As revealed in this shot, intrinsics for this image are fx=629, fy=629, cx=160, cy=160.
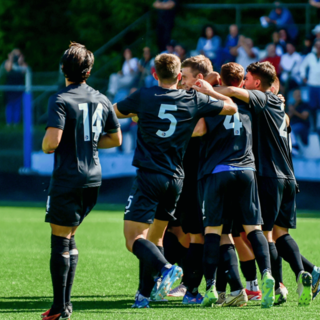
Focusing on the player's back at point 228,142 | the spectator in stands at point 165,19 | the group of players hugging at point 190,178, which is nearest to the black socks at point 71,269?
the group of players hugging at point 190,178

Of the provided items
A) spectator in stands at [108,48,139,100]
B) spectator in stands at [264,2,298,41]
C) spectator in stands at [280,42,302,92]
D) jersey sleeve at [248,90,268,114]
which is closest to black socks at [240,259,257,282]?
jersey sleeve at [248,90,268,114]

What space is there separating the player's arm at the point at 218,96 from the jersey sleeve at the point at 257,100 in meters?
0.32

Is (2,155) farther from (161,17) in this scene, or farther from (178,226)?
(178,226)

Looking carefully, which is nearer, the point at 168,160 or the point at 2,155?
the point at 168,160

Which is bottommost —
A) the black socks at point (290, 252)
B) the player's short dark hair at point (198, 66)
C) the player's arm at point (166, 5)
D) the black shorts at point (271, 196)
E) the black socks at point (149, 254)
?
the black socks at point (290, 252)

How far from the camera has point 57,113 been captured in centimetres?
448

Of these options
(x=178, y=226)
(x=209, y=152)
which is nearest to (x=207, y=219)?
(x=209, y=152)

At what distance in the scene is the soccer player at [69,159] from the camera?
4.55 m

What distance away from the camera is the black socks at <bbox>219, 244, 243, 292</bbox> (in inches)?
214

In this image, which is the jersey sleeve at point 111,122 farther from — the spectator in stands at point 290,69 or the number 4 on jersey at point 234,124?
the spectator in stands at point 290,69

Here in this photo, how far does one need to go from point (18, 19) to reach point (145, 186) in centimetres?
2427

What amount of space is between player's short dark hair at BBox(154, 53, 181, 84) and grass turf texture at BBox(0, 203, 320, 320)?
1.88 metres

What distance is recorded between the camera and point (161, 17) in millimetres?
16656

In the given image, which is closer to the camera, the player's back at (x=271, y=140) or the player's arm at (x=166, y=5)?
the player's back at (x=271, y=140)
